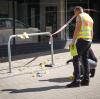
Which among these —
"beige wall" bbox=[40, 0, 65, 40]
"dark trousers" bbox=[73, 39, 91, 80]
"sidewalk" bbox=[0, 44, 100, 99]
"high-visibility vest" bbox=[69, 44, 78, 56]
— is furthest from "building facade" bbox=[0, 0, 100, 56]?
"dark trousers" bbox=[73, 39, 91, 80]

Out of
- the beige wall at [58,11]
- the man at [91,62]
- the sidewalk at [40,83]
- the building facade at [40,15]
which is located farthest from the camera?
the beige wall at [58,11]

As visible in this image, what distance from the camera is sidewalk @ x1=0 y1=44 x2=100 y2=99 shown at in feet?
32.3

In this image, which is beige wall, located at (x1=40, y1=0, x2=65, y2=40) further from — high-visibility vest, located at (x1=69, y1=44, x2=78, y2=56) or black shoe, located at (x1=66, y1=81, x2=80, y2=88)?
black shoe, located at (x1=66, y1=81, x2=80, y2=88)

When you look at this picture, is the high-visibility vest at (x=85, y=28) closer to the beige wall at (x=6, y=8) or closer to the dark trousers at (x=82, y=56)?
the dark trousers at (x=82, y=56)

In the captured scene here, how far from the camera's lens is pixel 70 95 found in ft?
32.2

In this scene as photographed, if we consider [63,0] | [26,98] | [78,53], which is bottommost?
[26,98]

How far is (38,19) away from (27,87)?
26.0ft

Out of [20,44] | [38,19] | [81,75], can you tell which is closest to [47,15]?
[38,19]

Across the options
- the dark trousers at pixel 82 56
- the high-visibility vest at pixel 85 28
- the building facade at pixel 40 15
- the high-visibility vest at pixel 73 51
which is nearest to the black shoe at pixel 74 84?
the dark trousers at pixel 82 56

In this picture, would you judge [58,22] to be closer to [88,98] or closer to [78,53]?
[78,53]

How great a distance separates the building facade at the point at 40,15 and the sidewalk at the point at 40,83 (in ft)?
9.82

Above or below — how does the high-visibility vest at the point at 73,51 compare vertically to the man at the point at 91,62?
above

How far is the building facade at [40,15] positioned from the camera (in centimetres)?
1727

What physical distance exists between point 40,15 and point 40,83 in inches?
299
